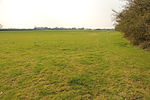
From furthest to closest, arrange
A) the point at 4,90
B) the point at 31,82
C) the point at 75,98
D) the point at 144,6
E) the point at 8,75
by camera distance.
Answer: the point at 144,6
the point at 8,75
the point at 31,82
the point at 4,90
the point at 75,98

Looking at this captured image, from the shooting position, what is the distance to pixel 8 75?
541cm

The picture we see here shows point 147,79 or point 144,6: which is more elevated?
point 144,6

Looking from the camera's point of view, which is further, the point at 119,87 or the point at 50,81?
the point at 50,81

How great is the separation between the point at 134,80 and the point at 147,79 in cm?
69

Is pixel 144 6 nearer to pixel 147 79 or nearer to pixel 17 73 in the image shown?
→ pixel 147 79

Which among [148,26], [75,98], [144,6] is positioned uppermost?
[144,6]

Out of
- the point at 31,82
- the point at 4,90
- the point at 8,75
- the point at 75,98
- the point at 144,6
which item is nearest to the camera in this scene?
the point at 75,98

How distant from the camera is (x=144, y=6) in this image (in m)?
7.96

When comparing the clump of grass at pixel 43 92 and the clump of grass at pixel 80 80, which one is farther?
the clump of grass at pixel 80 80

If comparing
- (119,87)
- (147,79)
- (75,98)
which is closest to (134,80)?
(147,79)

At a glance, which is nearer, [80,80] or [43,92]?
[43,92]

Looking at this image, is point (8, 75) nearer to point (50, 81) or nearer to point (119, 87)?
point (50, 81)

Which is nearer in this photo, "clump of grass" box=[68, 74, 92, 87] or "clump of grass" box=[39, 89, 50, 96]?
"clump of grass" box=[39, 89, 50, 96]

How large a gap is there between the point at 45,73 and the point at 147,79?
212 inches
